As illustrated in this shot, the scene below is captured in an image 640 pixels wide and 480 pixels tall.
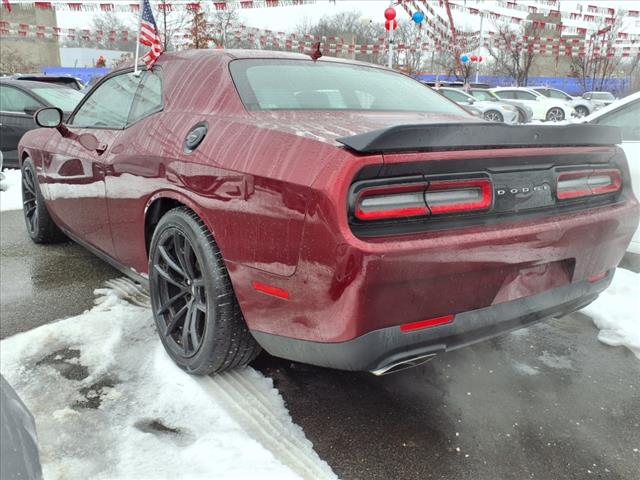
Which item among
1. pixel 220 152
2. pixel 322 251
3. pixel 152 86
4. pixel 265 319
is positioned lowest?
pixel 265 319

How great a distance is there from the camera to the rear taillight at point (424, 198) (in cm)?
169

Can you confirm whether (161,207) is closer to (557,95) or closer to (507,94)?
(507,94)

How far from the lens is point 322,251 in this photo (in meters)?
1.66

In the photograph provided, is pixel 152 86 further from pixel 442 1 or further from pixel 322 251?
pixel 442 1

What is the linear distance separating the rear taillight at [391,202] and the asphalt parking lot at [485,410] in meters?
0.93

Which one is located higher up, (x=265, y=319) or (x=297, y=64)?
(x=297, y=64)

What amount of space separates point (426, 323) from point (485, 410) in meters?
0.72

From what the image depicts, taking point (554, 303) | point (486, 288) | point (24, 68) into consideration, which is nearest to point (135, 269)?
point (486, 288)

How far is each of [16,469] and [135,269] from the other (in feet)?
6.61

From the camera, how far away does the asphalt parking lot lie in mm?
1955

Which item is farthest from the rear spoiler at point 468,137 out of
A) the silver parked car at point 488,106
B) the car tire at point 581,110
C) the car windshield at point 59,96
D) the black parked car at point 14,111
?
the car tire at point 581,110

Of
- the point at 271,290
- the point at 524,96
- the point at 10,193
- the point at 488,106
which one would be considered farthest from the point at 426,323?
the point at 524,96

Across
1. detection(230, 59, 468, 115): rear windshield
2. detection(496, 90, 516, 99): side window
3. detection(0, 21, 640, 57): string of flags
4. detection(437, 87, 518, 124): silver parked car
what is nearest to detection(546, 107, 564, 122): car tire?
detection(496, 90, 516, 99): side window

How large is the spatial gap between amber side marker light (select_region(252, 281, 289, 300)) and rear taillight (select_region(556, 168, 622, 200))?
3.74 ft
